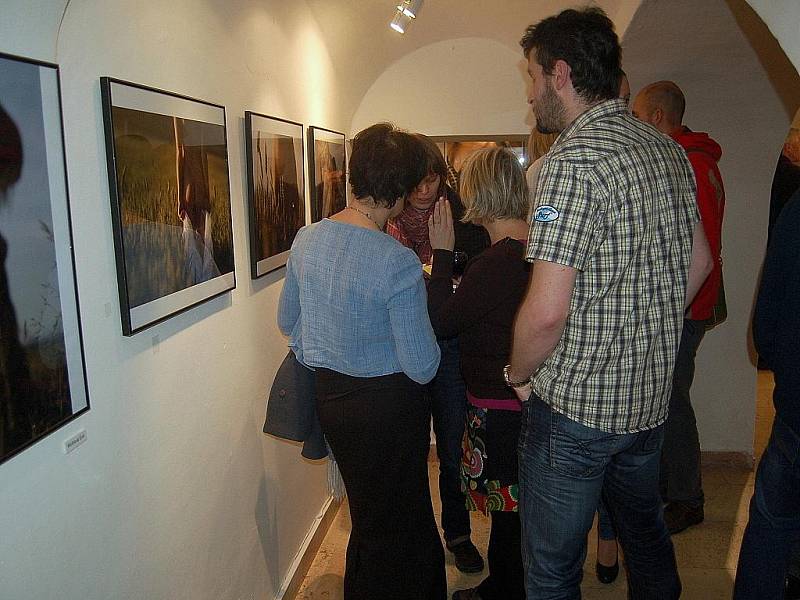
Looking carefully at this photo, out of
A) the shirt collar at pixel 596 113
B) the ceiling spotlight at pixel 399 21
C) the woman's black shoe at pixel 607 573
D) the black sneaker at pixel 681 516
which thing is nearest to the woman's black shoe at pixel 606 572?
the woman's black shoe at pixel 607 573

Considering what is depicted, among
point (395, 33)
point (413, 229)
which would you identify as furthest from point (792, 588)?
point (395, 33)

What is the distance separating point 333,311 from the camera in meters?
1.79

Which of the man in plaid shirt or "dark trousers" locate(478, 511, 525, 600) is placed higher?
the man in plaid shirt

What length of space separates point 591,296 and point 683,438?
5.80 ft

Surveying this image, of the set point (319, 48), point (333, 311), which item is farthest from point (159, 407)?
point (319, 48)

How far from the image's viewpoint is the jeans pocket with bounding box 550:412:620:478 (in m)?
1.54

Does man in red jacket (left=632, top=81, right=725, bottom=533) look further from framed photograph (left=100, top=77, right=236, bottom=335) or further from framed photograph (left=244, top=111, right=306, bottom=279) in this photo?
framed photograph (left=100, top=77, right=236, bottom=335)

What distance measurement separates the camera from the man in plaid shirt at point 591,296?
1393 mm

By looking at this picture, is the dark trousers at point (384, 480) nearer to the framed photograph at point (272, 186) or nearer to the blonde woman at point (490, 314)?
the blonde woman at point (490, 314)

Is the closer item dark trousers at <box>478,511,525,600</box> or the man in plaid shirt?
the man in plaid shirt

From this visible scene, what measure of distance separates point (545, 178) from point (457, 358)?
4.06 feet

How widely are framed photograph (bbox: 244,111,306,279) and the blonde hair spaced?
69cm

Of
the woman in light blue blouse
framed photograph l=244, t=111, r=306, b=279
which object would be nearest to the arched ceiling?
framed photograph l=244, t=111, r=306, b=279

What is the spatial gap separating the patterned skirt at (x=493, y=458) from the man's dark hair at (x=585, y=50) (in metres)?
0.99
